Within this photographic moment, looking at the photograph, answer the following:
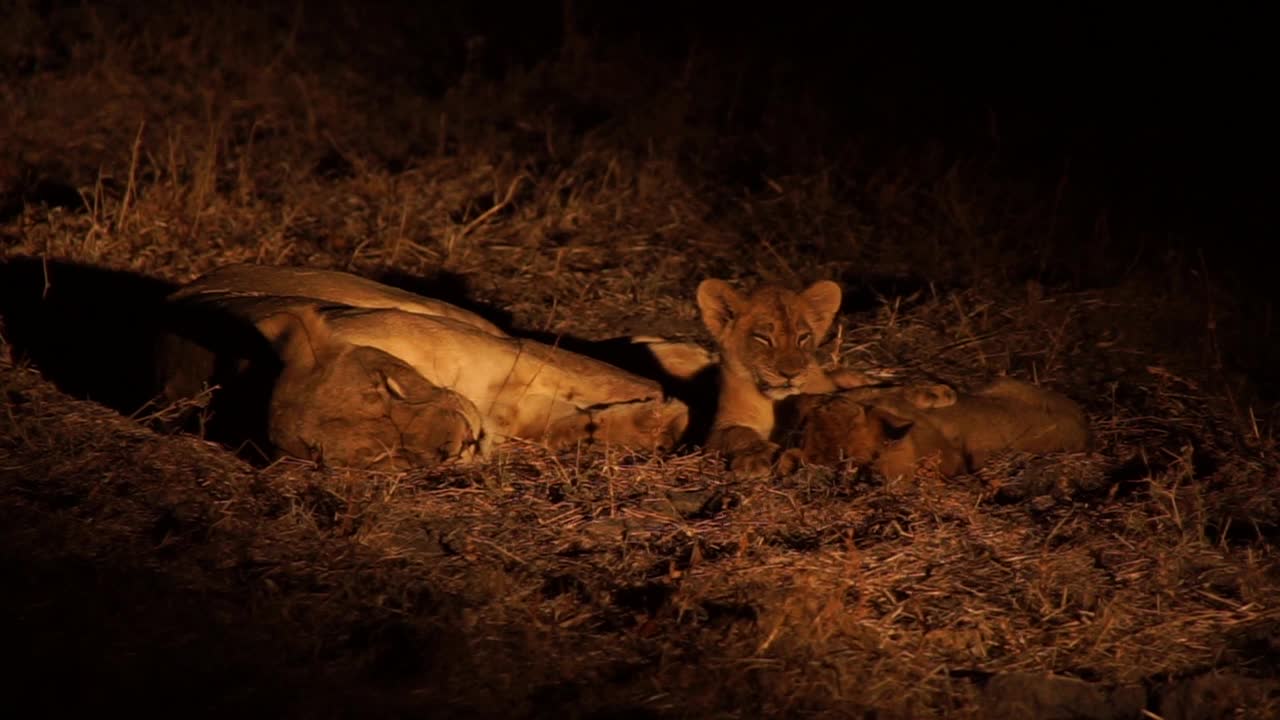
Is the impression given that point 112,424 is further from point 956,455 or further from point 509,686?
point 956,455

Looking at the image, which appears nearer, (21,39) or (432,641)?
(432,641)

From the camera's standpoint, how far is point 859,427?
4.62m

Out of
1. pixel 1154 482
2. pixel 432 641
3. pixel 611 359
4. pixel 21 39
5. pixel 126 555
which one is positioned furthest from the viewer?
pixel 21 39

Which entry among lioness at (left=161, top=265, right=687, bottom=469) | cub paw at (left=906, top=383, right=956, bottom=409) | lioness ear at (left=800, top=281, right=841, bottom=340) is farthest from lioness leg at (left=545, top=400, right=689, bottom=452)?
cub paw at (left=906, top=383, right=956, bottom=409)

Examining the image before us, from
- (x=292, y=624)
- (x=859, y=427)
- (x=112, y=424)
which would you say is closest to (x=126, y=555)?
(x=292, y=624)

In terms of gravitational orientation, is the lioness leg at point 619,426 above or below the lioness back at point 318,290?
below

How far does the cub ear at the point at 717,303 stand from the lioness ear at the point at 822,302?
0.77ft

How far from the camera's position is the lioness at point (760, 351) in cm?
483

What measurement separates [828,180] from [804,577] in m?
3.98

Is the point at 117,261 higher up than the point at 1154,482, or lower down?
lower down

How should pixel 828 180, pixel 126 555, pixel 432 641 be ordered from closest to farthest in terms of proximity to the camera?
pixel 432 641, pixel 126 555, pixel 828 180

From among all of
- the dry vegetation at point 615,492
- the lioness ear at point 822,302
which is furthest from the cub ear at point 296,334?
the lioness ear at point 822,302

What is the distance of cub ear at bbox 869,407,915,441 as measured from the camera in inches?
183

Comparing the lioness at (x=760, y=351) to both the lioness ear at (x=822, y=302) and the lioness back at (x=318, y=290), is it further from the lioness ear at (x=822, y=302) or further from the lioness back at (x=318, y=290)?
the lioness back at (x=318, y=290)
